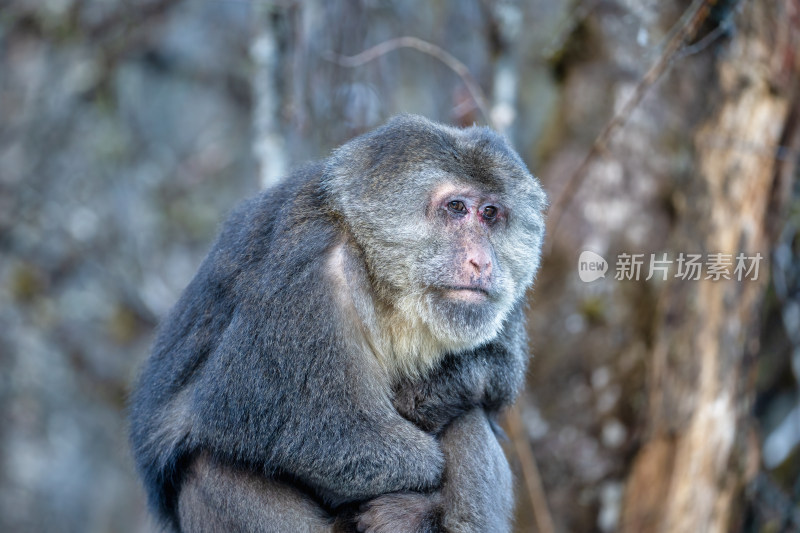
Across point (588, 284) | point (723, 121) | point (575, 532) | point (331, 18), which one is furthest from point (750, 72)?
point (575, 532)

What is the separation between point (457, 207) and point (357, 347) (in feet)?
2.48

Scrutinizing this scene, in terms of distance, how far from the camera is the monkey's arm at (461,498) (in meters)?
3.66

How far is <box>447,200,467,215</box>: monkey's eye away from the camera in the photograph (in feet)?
12.4

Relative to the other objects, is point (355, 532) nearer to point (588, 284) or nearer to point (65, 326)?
point (588, 284)

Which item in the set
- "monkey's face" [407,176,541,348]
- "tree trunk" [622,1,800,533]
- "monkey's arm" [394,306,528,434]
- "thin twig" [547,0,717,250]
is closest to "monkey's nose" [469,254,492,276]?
"monkey's face" [407,176,541,348]

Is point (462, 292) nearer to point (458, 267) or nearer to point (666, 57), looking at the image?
point (458, 267)

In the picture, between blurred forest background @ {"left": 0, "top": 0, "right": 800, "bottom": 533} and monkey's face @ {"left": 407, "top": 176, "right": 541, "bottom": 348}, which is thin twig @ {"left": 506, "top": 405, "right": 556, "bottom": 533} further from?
monkey's face @ {"left": 407, "top": 176, "right": 541, "bottom": 348}

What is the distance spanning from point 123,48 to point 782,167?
8.20m

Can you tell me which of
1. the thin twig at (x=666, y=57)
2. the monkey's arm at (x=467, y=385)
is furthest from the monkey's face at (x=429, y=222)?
the thin twig at (x=666, y=57)

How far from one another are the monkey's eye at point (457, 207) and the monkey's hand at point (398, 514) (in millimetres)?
1252

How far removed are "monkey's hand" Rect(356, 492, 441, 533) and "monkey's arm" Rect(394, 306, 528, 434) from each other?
0.36 metres

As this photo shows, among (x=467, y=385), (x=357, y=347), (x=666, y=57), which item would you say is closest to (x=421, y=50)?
(x=666, y=57)

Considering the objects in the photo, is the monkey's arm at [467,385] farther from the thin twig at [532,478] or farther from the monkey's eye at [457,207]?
the thin twig at [532,478]

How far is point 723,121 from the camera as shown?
6281 millimetres
